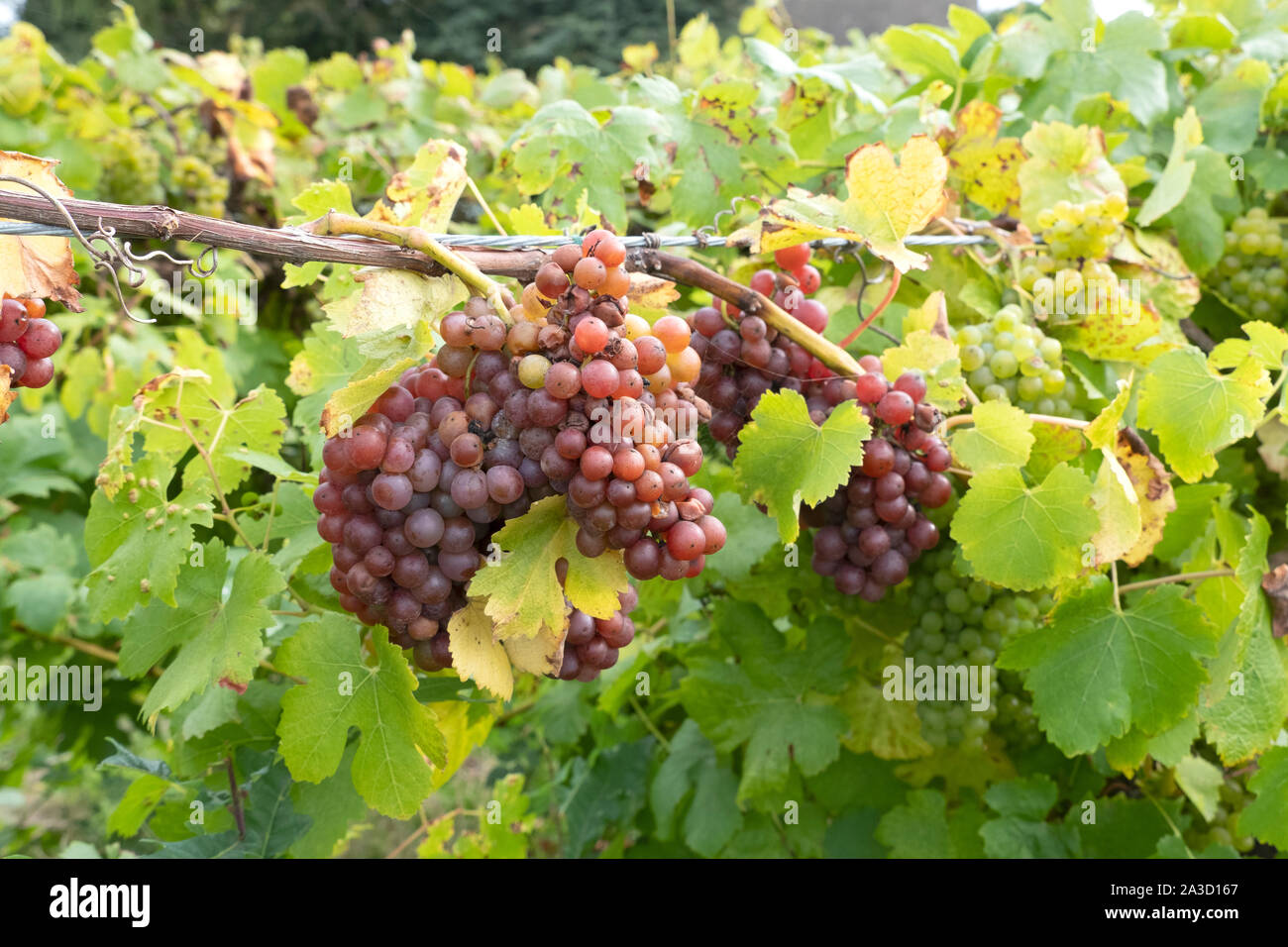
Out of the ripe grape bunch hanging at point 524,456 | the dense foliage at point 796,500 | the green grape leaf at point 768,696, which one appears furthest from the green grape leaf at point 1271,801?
the ripe grape bunch hanging at point 524,456

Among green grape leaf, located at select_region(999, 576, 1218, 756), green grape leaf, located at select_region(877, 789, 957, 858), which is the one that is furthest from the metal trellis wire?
green grape leaf, located at select_region(877, 789, 957, 858)

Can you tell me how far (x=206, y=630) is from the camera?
1.25 meters

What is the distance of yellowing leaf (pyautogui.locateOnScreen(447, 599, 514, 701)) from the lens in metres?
0.97

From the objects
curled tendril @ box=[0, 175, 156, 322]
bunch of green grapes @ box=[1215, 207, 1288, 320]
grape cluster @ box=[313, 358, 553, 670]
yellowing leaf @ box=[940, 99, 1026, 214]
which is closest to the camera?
curled tendril @ box=[0, 175, 156, 322]

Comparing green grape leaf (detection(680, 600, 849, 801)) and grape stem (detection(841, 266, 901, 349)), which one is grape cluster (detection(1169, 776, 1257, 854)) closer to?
green grape leaf (detection(680, 600, 849, 801))

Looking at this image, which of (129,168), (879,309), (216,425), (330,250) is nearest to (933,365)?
(879,309)

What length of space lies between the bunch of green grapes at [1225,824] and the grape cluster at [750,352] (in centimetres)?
109

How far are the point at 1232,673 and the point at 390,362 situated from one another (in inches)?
45.2

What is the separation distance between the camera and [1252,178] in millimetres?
1833

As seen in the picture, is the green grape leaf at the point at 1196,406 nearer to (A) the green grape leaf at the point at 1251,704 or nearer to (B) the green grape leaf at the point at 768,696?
(A) the green grape leaf at the point at 1251,704

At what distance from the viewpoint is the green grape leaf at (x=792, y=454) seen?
109 centimetres

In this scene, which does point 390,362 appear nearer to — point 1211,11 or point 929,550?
point 929,550

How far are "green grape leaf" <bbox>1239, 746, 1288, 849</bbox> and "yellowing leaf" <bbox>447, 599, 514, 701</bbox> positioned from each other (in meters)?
1.08
